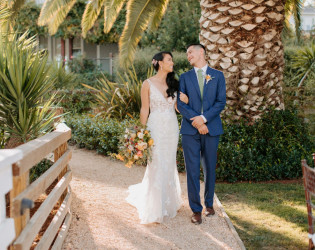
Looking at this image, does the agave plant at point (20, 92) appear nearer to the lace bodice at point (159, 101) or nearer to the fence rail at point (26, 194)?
the fence rail at point (26, 194)

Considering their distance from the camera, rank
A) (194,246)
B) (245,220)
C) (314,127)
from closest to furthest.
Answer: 1. (194,246)
2. (245,220)
3. (314,127)

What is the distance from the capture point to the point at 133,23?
8.77m

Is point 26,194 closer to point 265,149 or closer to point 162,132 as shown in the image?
point 162,132

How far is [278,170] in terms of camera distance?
6.73 m

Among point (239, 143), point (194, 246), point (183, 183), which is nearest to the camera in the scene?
point (194, 246)

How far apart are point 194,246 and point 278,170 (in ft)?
11.1

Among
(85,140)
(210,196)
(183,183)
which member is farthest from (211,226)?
(85,140)

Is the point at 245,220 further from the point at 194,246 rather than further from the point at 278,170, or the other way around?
the point at 278,170

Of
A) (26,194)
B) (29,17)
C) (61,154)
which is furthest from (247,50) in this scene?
(29,17)

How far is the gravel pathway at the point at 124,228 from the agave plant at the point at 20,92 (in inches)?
45.7

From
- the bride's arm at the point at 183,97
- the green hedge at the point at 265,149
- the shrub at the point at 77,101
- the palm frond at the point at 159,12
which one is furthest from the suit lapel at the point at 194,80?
the shrub at the point at 77,101

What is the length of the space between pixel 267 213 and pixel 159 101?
209 centimetres

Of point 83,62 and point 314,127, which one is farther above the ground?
point 83,62

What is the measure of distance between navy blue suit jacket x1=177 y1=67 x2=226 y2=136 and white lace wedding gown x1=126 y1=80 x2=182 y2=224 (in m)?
0.23
